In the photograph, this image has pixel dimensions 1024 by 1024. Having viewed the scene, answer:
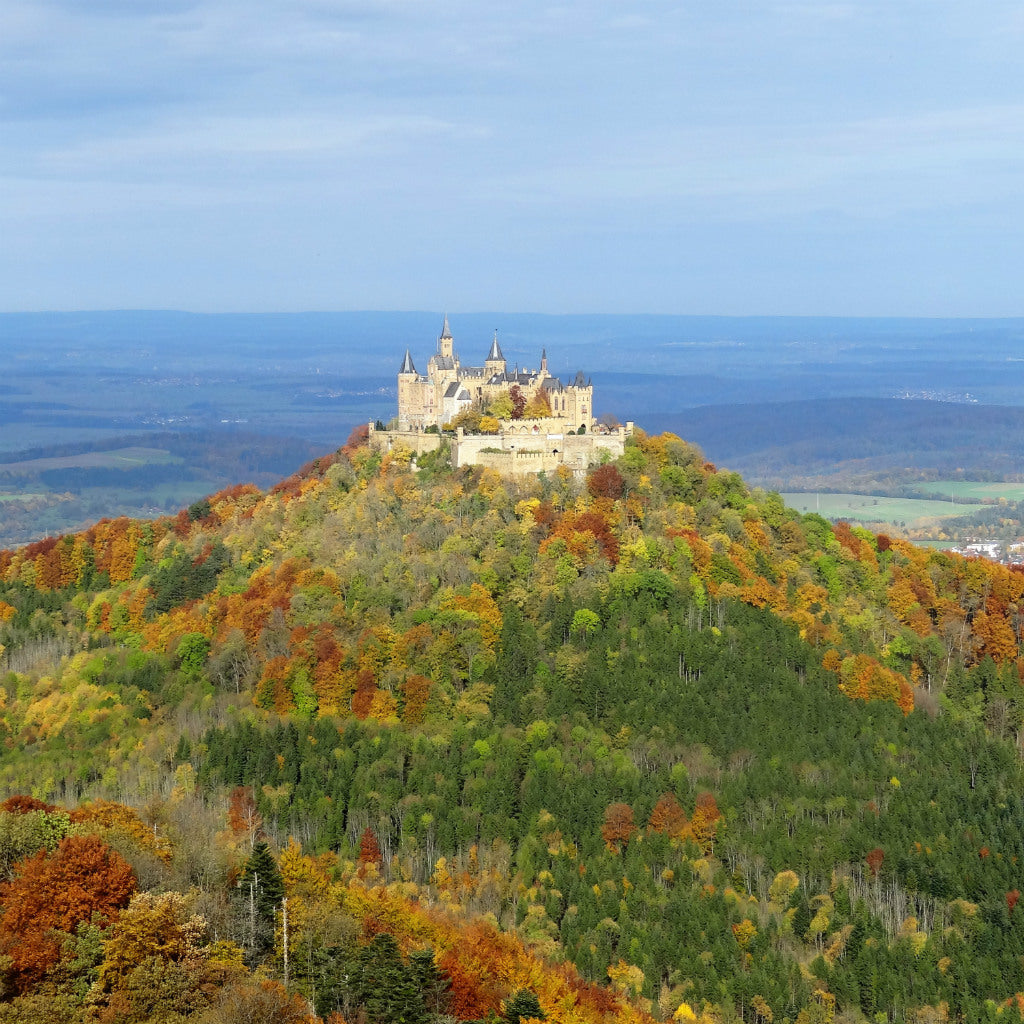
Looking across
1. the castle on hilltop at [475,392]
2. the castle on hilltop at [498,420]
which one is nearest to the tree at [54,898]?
the castle on hilltop at [498,420]

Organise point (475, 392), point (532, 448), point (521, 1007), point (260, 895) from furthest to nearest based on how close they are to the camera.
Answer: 1. point (475, 392)
2. point (532, 448)
3. point (260, 895)
4. point (521, 1007)

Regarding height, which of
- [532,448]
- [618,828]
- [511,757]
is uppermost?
[532,448]

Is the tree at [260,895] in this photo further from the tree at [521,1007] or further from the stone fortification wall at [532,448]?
the stone fortification wall at [532,448]

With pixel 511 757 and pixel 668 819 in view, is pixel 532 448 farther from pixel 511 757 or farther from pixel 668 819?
pixel 668 819

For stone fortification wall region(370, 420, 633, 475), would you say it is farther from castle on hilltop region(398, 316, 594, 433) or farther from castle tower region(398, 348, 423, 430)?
castle tower region(398, 348, 423, 430)

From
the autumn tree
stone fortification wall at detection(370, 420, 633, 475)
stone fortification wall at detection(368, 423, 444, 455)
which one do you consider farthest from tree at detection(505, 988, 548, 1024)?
stone fortification wall at detection(368, 423, 444, 455)

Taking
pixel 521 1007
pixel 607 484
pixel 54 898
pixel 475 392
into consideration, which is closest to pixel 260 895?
pixel 54 898

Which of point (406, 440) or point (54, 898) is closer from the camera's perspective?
point (54, 898)
